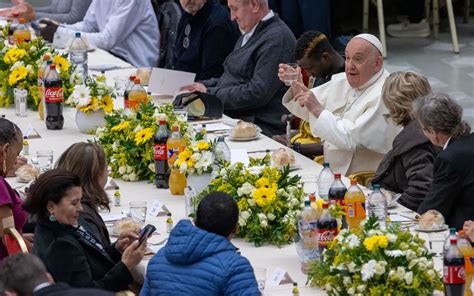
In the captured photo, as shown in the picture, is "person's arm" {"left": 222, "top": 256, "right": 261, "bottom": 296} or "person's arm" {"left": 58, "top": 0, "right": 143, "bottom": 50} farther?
"person's arm" {"left": 58, "top": 0, "right": 143, "bottom": 50}

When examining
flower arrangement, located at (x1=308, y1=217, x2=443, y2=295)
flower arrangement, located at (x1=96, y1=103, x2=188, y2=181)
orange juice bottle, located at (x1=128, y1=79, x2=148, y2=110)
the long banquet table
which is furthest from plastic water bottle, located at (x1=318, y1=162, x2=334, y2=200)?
orange juice bottle, located at (x1=128, y1=79, x2=148, y2=110)

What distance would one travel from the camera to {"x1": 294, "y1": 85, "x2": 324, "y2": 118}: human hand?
7.19 m

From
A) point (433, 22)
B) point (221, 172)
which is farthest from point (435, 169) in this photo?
point (433, 22)

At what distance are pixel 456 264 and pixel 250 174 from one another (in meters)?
1.30

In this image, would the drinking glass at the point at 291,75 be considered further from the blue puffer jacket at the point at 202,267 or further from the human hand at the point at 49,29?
the human hand at the point at 49,29

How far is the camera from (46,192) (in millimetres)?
5250

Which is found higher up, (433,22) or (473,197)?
(473,197)

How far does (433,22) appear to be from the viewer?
1311 centimetres

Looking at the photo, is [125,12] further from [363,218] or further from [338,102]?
[363,218]

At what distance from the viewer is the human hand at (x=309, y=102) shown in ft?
23.6

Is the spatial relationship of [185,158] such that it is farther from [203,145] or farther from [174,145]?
[174,145]

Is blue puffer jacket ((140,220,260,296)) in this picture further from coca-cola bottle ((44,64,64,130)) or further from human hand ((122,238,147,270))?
coca-cola bottle ((44,64,64,130))

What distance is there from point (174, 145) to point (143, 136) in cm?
27

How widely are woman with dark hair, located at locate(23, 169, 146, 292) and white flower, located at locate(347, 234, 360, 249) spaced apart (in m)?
0.94
